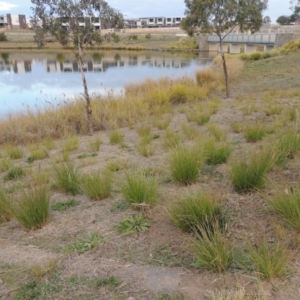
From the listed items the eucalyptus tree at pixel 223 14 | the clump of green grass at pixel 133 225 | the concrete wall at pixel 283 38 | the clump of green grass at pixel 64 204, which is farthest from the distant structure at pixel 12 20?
the clump of green grass at pixel 133 225

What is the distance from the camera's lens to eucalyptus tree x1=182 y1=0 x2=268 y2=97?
11453 mm

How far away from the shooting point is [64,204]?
3.73 m

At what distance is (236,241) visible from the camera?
272 centimetres

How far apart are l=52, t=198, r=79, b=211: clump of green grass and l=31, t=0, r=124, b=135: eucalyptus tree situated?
15.6ft

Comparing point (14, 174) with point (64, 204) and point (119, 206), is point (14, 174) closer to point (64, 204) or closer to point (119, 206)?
point (64, 204)

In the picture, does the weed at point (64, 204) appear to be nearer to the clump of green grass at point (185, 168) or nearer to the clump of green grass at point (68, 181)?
the clump of green grass at point (68, 181)

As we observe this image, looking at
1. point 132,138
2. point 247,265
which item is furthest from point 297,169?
point 132,138

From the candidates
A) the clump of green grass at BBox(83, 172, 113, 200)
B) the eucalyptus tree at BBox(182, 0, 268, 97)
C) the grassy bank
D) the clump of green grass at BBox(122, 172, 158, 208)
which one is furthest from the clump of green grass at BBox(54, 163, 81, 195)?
the eucalyptus tree at BBox(182, 0, 268, 97)

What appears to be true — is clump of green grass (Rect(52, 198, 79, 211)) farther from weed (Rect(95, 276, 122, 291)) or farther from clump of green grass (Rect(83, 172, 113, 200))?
weed (Rect(95, 276, 122, 291))

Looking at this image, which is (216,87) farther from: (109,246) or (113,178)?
(109,246)

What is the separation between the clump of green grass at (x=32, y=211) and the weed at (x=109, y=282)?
3.57 ft

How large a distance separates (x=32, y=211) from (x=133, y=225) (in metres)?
0.97

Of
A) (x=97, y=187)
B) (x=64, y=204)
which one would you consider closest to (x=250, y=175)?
(x=97, y=187)

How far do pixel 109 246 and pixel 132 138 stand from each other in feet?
16.5
